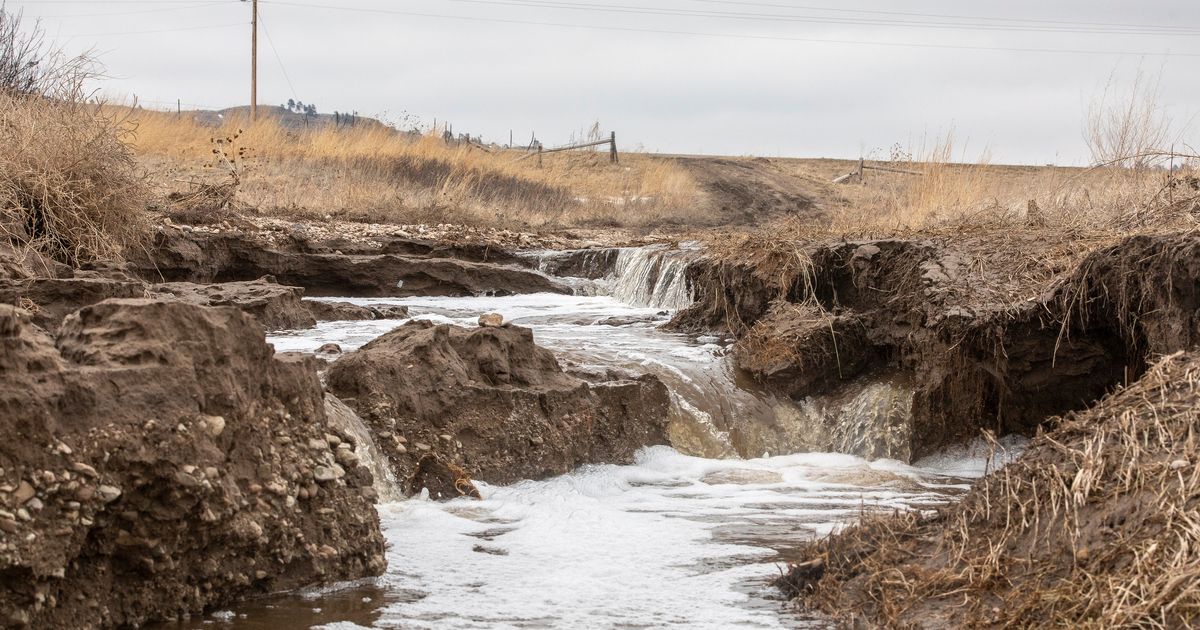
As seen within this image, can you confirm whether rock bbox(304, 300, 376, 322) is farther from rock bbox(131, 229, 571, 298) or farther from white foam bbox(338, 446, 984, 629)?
white foam bbox(338, 446, 984, 629)

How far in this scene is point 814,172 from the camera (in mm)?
37031

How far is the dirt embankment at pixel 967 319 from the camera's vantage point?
691 centimetres

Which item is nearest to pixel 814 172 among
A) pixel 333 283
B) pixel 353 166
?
pixel 353 166

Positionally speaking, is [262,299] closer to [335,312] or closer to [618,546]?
[335,312]

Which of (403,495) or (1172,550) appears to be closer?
(1172,550)

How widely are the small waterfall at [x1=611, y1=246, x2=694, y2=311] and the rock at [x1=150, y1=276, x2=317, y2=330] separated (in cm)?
401

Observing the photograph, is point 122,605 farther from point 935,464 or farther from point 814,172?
point 814,172

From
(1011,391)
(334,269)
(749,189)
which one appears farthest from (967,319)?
(749,189)

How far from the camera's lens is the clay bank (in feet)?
12.2

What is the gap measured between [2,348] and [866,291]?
6.87 m

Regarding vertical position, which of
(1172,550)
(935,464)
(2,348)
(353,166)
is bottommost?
(935,464)

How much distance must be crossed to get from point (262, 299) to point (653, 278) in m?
5.00

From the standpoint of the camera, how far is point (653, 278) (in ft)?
43.2

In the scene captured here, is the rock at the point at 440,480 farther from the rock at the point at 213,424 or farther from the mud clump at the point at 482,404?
the rock at the point at 213,424
